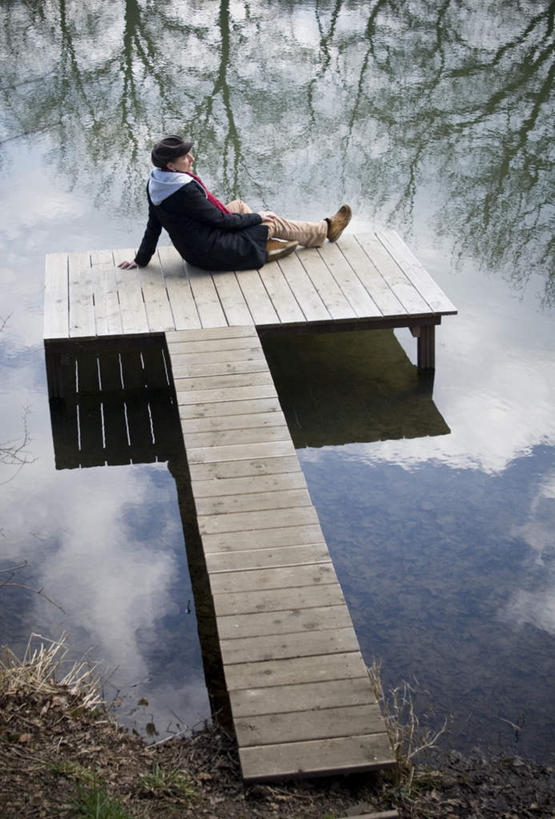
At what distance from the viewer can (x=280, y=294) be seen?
19.8 ft

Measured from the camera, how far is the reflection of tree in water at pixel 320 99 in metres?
8.73

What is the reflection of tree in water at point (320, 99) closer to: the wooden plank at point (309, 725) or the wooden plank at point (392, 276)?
the wooden plank at point (392, 276)

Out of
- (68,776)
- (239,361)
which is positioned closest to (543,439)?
(239,361)

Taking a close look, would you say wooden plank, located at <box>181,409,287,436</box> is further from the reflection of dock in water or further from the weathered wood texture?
the weathered wood texture

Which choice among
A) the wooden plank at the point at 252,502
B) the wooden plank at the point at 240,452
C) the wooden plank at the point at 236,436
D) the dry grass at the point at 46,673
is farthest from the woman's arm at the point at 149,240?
the dry grass at the point at 46,673

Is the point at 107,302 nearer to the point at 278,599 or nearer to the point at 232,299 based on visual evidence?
the point at 232,299

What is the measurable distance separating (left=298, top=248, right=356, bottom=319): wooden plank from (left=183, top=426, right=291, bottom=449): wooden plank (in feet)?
3.95

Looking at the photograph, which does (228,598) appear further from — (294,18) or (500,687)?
(294,18)

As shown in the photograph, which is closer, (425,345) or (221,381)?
(221,381)

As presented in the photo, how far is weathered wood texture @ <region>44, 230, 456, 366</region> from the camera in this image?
575 centimetres

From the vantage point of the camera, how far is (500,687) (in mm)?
3955

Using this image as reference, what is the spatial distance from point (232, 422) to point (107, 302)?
58.1 inches

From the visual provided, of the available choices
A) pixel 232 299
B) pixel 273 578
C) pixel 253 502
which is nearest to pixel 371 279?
pixel 232 299

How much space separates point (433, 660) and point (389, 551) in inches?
28.6
